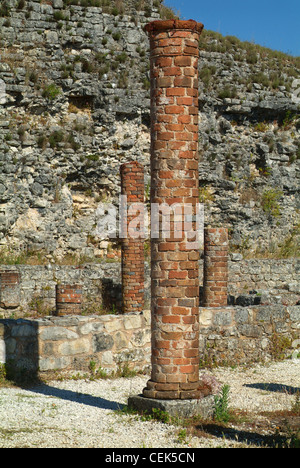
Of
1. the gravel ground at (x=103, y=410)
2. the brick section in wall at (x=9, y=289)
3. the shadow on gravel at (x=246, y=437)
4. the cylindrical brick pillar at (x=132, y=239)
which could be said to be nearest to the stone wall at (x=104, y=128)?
the brick section in wall at (x=9, y=289)

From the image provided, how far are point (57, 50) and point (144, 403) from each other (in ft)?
47.7

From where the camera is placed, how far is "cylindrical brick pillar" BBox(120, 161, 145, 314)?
13.5 m

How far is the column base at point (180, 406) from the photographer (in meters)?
6.70

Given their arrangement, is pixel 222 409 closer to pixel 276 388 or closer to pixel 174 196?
pixel 276 388

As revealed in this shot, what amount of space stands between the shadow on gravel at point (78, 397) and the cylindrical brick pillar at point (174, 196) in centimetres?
85

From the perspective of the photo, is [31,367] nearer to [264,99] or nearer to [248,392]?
[248,392]

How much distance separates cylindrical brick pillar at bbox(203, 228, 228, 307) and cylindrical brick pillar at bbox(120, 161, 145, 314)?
143 centimetres

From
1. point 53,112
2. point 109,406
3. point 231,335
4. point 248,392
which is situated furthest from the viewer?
point 53,112

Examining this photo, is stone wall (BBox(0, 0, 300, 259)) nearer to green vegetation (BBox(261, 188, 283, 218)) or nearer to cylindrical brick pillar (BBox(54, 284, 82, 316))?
green vegetation (BBox(261, 188, 283, 218))

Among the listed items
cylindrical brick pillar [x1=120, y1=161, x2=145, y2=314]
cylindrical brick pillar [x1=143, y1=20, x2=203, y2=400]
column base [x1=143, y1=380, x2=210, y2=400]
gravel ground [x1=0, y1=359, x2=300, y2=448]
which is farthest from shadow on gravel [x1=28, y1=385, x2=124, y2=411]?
cylindrical brick pillar [x1=120, y1=161, x2=145, y2=314]

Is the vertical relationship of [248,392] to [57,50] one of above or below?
below

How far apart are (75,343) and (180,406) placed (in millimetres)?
2766

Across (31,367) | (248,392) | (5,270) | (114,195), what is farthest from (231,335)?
(114,195)

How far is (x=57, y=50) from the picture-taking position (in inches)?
751
